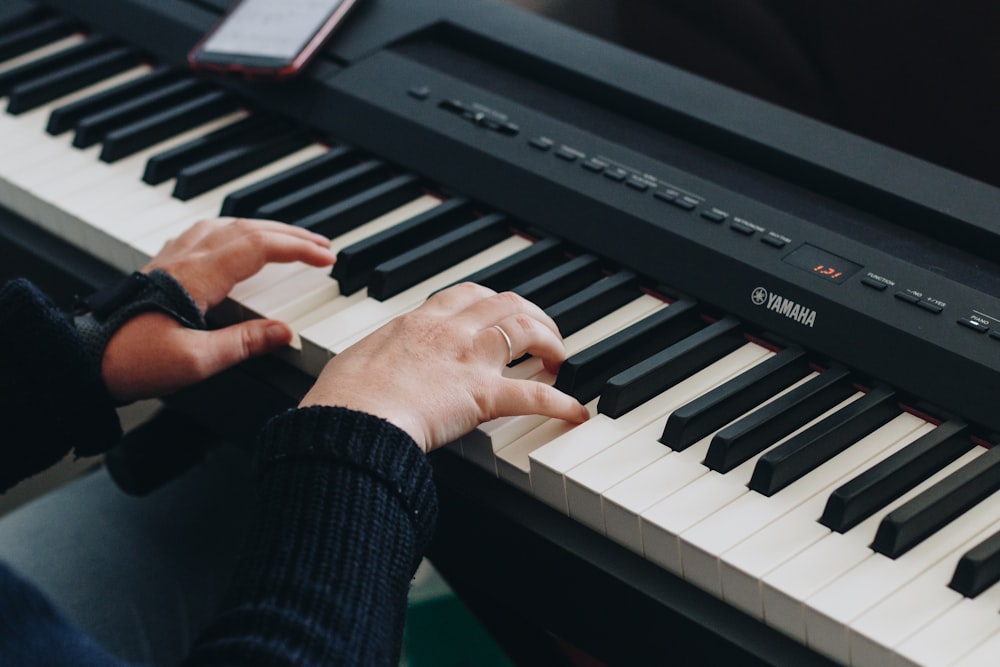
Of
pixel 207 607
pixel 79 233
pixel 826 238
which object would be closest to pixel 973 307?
pixel 826 238

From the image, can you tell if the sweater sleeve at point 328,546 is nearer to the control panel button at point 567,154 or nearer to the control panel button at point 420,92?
the control panel button at point 567,154

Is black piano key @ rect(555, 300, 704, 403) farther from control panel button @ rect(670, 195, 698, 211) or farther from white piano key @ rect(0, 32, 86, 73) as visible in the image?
white piano key @ rect(0, 32, 86, 73)

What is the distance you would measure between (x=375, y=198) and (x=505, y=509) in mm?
455

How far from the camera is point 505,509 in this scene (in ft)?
3.37

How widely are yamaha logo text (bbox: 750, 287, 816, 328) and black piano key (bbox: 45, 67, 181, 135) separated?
92cm

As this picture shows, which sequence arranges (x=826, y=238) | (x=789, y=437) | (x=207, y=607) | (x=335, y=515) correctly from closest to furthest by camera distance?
(x=335, y=515)
(x=789, y=437)
(x=826, y=238)
(x=207, y=607)

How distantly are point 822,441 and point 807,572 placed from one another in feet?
0.44

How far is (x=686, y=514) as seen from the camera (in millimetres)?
932

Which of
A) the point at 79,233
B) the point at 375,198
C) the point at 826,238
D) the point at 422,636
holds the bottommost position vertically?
the point at 422,636

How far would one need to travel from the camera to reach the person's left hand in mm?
1223

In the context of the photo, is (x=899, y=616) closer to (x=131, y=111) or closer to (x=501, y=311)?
(x=501, y=311)

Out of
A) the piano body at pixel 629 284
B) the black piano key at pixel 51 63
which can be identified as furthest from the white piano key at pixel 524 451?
the black piano key at pixel 51 63

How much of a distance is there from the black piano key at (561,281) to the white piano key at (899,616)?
450 millimetres

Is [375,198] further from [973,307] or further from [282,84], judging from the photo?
[973,307]
